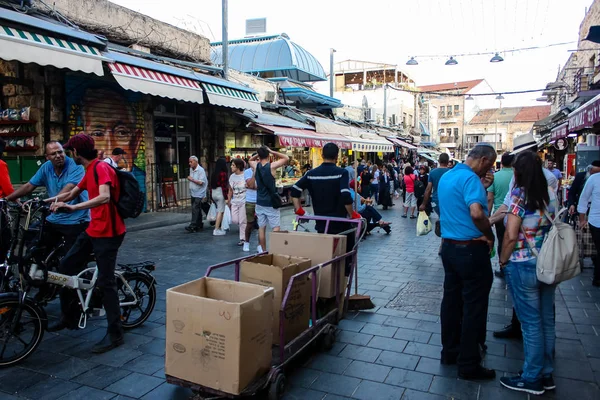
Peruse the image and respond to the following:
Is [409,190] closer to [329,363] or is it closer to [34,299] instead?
[329,363]

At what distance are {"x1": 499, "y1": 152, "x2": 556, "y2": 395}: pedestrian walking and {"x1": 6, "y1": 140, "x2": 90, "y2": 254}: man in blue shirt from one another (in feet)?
12.9

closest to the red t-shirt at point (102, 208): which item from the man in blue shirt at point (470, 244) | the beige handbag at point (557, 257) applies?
the man in blue shirt at point (470, 244)

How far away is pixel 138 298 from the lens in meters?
4.63

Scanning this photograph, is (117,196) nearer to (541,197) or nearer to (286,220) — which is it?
(541,197)

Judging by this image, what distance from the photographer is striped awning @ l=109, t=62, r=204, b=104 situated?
9.40 metres

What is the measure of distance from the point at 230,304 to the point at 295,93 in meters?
18.2

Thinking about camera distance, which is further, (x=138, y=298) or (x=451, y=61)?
(x=451, y=61)

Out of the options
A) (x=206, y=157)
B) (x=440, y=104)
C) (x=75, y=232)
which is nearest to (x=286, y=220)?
(x=206, y=157)

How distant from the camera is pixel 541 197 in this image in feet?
10.7

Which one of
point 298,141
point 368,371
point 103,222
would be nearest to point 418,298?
point 368,371

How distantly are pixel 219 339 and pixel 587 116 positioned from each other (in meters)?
7.93

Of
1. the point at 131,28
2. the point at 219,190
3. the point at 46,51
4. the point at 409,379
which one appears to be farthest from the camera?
the point at 131,28

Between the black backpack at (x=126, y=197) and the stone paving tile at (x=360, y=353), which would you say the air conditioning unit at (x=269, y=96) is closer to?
the black backpack at (x=126, y=197)

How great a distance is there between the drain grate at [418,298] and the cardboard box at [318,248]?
122cm
